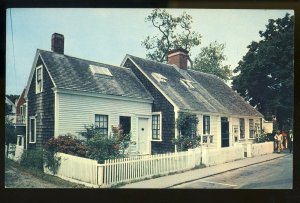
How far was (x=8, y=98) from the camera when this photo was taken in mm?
6938

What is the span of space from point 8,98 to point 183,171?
422 centimetres

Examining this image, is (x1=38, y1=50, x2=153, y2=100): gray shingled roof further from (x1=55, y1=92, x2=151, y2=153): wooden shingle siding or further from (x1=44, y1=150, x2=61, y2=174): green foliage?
(x1=44, y1=150, x2=61, y2=174): green foliage

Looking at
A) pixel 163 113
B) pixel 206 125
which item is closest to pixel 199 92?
pixel 206 125

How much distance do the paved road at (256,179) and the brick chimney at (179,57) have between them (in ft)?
8.71

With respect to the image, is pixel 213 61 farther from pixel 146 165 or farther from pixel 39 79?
pixel 39 79

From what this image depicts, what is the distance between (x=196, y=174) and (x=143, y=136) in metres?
1.49

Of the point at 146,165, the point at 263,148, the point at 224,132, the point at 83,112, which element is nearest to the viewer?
the point at 83,112

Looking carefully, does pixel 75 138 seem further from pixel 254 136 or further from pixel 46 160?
pixel 254 136

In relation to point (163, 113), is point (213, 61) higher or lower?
higher

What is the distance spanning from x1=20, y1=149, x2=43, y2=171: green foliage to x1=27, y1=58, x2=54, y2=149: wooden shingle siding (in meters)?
0.13

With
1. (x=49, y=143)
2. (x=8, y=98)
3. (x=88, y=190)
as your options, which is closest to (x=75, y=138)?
(x=49, y=143)

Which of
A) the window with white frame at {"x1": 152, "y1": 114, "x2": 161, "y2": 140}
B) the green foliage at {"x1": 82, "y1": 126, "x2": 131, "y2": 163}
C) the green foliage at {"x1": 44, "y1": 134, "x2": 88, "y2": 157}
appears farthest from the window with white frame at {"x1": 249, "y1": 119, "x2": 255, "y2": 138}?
the green foliage at {"x1": 44, "y1": 134, "x2": 88, "y2": 157}

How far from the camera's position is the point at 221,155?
759 cm

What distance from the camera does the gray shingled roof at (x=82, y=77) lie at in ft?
23.0
